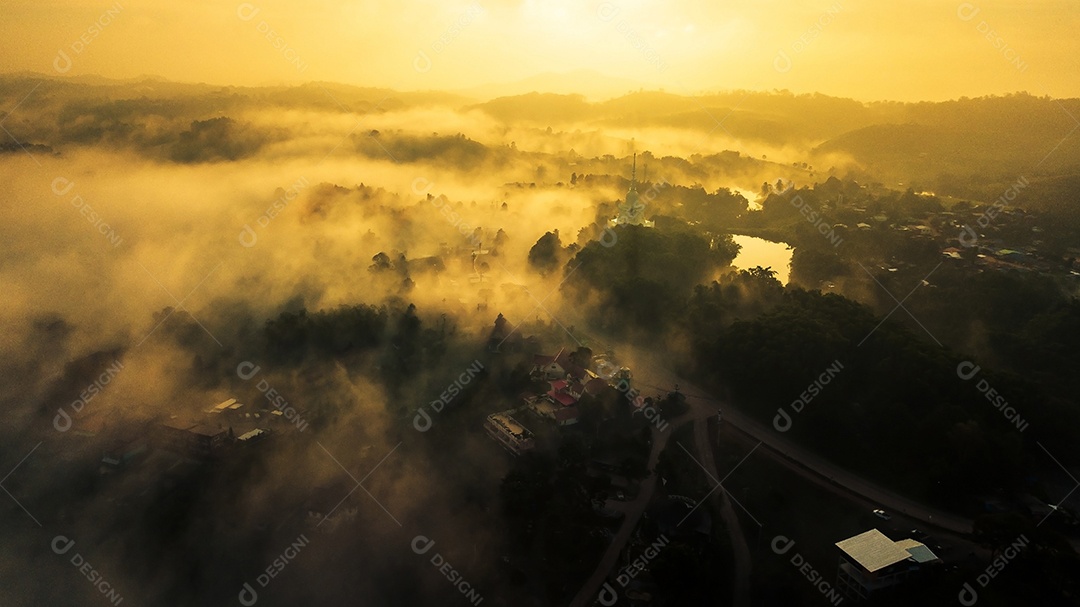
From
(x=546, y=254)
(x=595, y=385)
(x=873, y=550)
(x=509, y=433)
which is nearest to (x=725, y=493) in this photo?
(x=873, y=550)

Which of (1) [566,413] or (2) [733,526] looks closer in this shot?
(2) [733,526]

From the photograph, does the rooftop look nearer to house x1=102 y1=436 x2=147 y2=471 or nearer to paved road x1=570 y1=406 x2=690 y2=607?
paved road x1=570 y1=406 x2=690 y2=607

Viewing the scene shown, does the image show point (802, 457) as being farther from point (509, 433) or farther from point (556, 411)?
point (509, 433)

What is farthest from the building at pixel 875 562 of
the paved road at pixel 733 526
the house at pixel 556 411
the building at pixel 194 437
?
the building at pixel 194 437

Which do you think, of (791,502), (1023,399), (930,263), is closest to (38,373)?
(791,502)

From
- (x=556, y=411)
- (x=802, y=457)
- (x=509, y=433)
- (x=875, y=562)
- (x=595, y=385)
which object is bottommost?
(x=802, y=457)

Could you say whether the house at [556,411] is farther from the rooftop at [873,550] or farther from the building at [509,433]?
the rooftop at [873,550]
